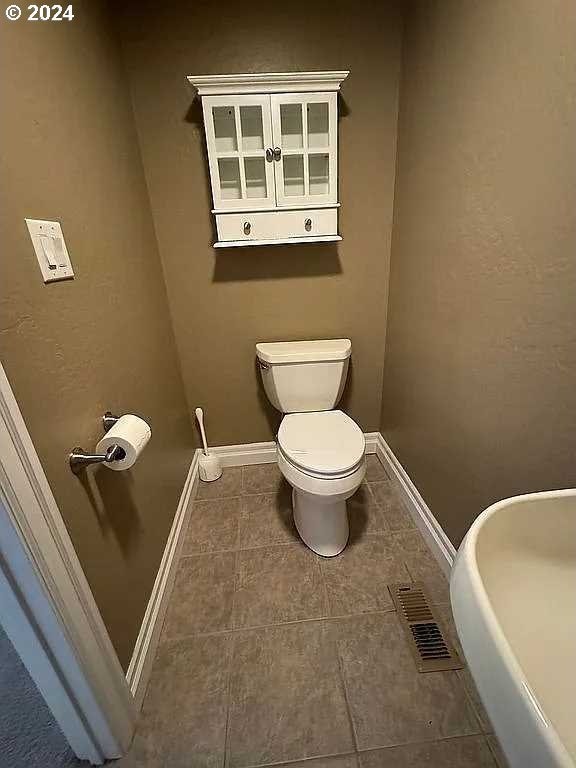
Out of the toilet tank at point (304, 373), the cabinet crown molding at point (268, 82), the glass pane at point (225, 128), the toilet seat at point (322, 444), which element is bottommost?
the toilet seat at point (322, 444)

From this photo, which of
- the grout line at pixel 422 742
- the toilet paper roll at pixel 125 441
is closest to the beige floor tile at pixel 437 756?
the grout line at pixel 422 742

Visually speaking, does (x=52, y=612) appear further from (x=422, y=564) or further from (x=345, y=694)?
(x=422, y=564)

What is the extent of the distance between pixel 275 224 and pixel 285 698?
157 centimetres

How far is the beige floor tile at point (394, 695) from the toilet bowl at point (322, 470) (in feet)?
1.10

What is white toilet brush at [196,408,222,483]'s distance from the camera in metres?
1.82

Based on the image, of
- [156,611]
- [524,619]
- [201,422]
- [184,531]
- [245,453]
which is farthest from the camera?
[245,453]

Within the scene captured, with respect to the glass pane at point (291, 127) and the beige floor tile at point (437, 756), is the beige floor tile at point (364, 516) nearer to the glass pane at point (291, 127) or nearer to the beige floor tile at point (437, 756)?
the beige floor tile at point (437, 756)

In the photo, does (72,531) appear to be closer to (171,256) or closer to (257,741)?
(257,741)

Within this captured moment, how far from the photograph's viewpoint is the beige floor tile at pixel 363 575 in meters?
1.20

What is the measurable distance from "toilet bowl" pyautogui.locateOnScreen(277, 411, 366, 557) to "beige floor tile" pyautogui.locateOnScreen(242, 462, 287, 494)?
0.34m

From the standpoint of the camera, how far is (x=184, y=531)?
1534mm

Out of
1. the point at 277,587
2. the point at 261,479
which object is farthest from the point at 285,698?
the point at 261,479

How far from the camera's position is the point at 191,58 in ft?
4.28

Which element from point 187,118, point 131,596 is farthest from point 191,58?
point 131,596
